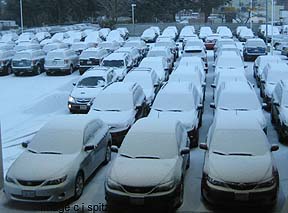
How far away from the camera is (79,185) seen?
1088 cm

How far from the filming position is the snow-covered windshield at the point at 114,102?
53.6 feet

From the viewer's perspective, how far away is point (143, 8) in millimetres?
75500

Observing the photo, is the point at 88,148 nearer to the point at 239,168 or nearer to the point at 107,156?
the point at 107,156

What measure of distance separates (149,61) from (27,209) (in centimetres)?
1689

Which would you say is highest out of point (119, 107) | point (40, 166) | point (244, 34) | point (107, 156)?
point (244, 34)

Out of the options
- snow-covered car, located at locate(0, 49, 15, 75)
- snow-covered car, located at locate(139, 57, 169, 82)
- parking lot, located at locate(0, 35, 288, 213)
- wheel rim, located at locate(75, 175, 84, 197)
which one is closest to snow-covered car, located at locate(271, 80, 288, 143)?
parking lot, located at locate(0, 35, 288, 213)

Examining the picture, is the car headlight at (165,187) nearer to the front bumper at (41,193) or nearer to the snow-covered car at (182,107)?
the front bumper at (41,193)

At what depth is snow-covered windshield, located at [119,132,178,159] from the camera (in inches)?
423

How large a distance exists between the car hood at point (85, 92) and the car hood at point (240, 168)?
10.2 metres


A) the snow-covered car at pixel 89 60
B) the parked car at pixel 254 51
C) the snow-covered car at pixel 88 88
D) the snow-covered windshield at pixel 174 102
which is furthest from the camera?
the parked car at pixel 254 51

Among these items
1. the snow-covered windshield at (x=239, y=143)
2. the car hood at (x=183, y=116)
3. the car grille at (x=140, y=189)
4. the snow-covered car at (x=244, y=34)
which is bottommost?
the car grille at (x=140, y=189)

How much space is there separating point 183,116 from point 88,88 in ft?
22.7

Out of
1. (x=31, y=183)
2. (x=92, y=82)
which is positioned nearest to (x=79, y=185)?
(x=31, y=183)

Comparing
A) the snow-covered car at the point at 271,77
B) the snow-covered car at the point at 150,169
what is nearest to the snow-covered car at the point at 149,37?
the snow-covered car at the point at 271,77
